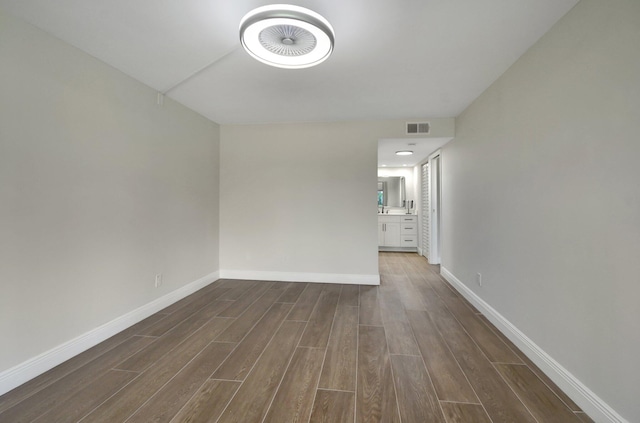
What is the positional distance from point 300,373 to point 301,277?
209 cm

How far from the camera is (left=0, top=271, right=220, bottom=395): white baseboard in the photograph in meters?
1.63

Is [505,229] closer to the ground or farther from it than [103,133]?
closer to the ground

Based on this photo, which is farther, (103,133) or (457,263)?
(457,263)

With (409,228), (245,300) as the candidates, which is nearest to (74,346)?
(245,300)

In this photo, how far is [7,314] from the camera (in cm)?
161

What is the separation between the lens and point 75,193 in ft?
6.57

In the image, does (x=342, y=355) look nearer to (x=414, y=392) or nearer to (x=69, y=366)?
(x=414, y=392)

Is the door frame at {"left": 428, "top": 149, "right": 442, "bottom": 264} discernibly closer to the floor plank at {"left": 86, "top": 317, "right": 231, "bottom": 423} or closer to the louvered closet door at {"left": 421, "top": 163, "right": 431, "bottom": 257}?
the louvered closet door at {"left": 421, "top": 163, "right": 431, "bottom": 257}

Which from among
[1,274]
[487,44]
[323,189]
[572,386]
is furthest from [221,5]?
[572,386]

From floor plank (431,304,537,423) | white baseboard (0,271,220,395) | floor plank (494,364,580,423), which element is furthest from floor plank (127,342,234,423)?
floor plank (494,364,580,423)

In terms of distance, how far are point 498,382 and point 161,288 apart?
3012 millimetres

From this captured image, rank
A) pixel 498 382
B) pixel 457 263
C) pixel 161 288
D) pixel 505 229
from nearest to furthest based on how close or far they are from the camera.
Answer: pixel 498 382 < pixel 505 229 < pixel 161 288 < pixel 457 263

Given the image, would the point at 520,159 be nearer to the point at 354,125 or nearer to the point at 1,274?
the point at 354,125

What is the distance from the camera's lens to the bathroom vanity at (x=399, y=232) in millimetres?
6195
